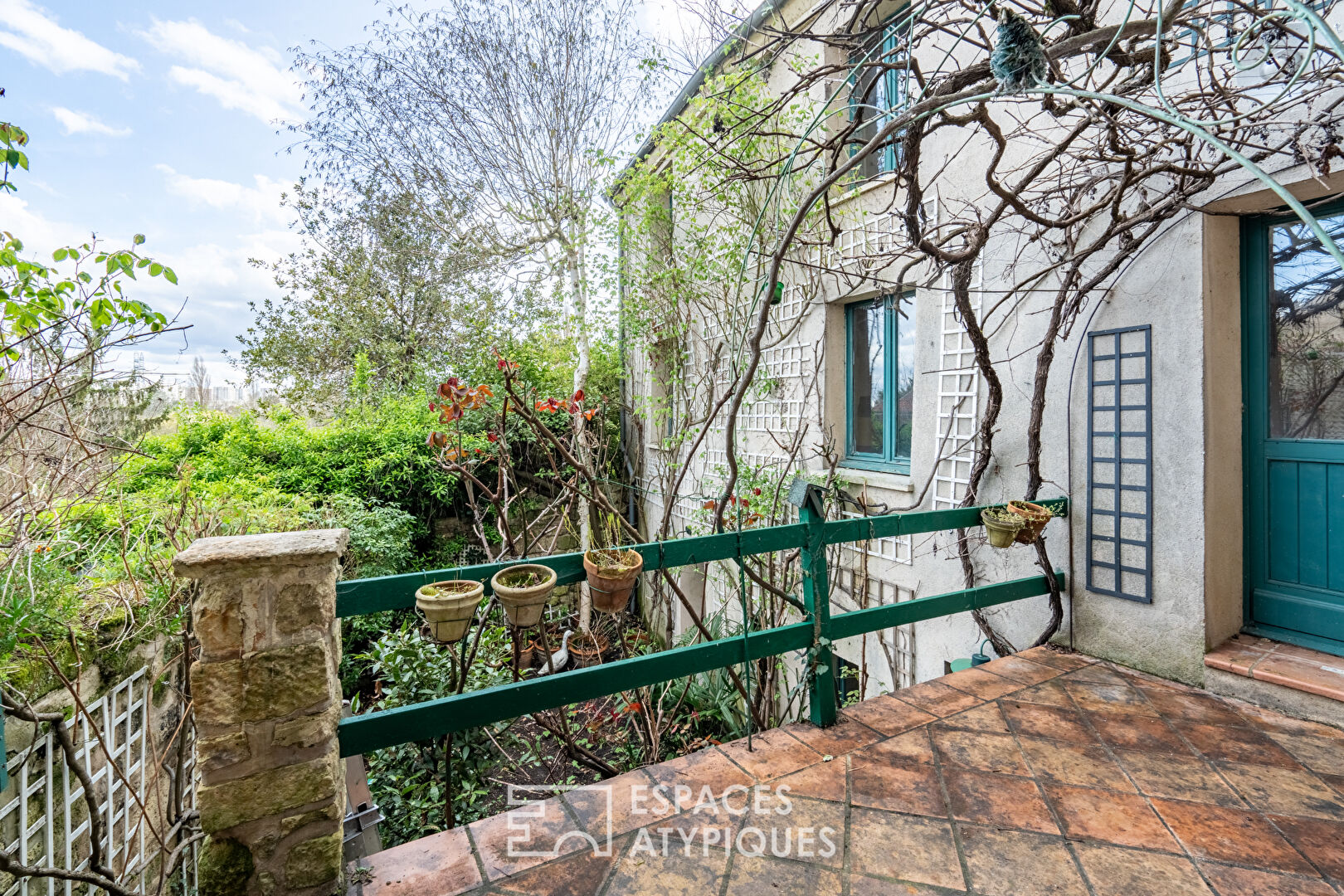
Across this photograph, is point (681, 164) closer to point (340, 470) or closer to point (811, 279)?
point (811, 279)

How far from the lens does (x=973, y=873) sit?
1.49 meters

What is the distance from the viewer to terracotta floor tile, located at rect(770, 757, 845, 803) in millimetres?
1817

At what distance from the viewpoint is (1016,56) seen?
145cm

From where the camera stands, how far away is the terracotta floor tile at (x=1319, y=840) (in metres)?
1.50

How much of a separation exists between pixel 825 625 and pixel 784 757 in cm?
50

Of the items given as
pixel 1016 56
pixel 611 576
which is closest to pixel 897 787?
pixel 611 576

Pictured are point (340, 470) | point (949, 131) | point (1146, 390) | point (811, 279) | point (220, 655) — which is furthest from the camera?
point (340, 470)

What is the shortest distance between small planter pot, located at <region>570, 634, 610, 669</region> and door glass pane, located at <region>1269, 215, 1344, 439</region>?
4318 millimetres

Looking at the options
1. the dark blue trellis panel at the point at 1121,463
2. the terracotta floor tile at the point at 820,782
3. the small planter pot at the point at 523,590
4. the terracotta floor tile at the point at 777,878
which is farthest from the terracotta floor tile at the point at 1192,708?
the small planter pot at the point at 523,590

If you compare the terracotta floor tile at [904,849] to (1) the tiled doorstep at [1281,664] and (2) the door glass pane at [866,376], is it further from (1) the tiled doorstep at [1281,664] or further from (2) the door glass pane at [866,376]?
(2) the door glass pane at [866,376]

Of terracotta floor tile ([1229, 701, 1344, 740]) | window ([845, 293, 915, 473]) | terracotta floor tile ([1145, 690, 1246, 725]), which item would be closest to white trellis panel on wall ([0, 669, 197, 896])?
terracotta floor tile ([1145, 690, 1246, 725])

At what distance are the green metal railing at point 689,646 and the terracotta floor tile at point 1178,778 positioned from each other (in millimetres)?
834

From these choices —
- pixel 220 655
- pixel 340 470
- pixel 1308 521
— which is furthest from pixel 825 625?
pixel 340 470

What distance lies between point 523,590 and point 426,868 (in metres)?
0.75
